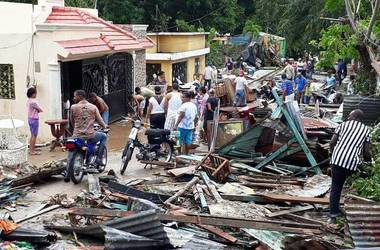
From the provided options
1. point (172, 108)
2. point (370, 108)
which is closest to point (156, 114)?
point (172, 108)

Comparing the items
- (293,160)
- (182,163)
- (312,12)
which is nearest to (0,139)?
(182,163)

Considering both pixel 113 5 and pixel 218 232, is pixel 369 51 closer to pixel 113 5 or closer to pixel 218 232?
pixel 218 232

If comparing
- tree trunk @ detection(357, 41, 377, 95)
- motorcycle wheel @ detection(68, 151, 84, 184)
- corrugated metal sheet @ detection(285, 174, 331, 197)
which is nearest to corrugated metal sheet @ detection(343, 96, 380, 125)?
tree trunk @ detection(357, 41, 377, 95)

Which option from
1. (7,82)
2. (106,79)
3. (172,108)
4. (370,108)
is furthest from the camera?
(106,79)

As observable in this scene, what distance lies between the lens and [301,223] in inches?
297

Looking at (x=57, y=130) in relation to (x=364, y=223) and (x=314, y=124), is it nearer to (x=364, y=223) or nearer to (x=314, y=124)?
(x=314, y=124)

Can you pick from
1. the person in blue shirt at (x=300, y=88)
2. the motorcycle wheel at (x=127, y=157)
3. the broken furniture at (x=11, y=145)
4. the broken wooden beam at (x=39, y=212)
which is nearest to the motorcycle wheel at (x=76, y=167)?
the motorcycle wheel at (x=127, y=157)

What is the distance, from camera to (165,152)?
1192 cm

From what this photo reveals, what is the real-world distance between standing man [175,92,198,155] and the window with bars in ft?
18.0

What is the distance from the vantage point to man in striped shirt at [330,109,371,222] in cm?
771

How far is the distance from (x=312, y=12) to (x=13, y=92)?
70.2 feet

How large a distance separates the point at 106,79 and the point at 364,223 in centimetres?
1272

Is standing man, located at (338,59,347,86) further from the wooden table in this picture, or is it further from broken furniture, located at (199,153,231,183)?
broken furniture, located at (199,153,231,183)

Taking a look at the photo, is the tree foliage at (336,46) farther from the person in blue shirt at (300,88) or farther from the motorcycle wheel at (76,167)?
the person in blue shirt at (300,88)
